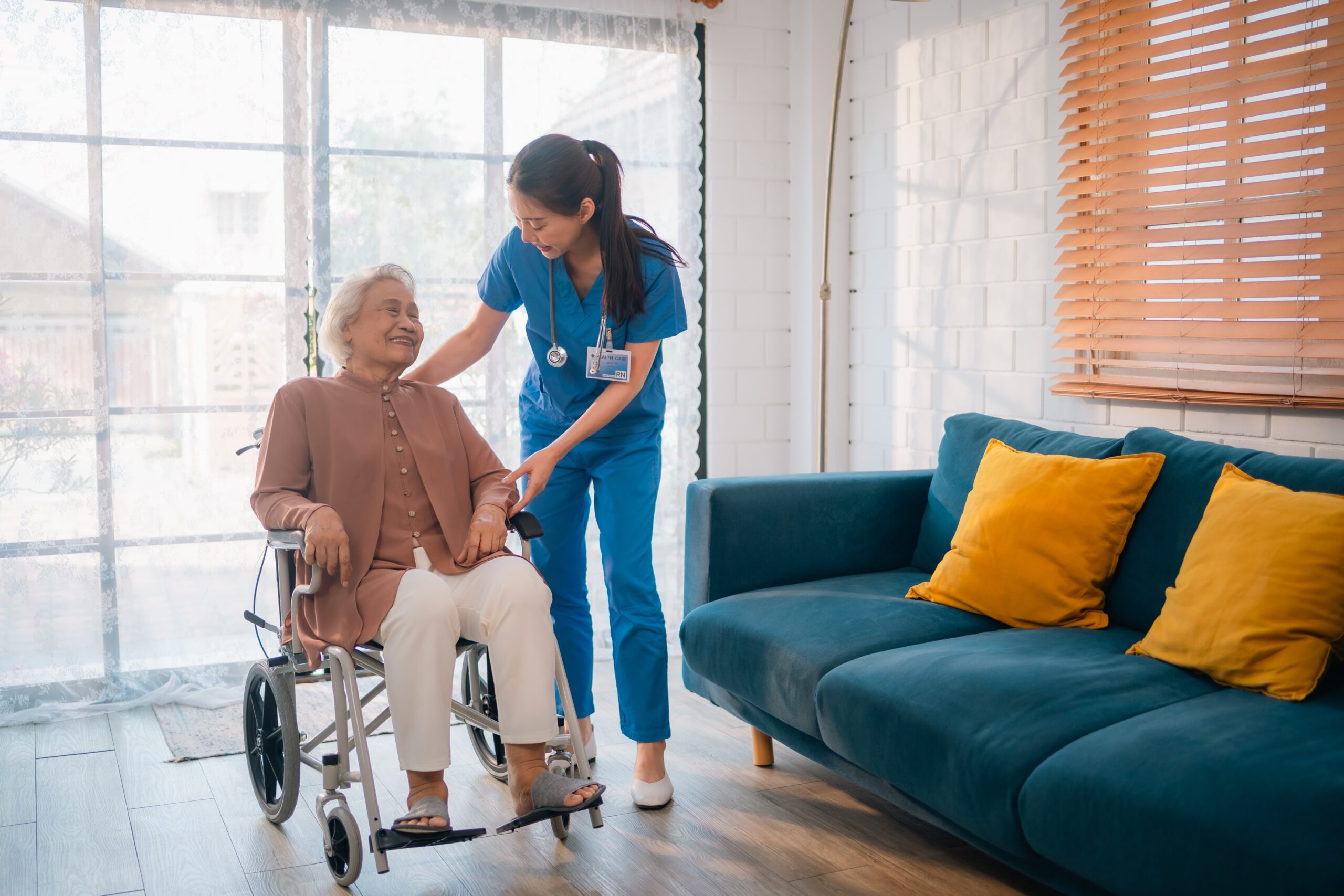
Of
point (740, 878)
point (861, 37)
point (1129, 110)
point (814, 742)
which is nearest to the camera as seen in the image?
point (740, 878)

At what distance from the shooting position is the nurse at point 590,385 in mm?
2488

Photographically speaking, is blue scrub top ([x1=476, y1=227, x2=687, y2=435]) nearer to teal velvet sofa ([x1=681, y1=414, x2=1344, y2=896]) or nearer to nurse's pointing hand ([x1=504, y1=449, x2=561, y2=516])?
nurse's pointing hand ([x1=504, y1=449, x2=561, y2=516])

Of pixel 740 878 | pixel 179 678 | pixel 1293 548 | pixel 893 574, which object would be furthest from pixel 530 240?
pixel 179 678

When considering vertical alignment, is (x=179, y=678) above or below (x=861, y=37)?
below

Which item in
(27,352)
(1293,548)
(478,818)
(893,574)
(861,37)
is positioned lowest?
(478,818)

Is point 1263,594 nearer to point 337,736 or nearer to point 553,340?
point 553,340

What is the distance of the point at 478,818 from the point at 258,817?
49cm

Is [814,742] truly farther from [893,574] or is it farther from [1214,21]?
[1214,21]

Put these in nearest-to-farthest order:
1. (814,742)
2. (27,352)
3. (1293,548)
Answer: (1293,548) < (814,742) < (27,352)

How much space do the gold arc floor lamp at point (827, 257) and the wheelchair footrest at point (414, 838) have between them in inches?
68.2

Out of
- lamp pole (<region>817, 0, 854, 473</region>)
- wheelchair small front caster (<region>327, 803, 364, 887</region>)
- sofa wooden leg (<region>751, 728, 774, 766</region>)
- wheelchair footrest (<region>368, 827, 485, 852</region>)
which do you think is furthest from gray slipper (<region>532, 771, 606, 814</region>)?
lamp pole (<region>817, 0, 854, 473</region>)

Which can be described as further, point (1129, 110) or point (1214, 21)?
point (1129, 110)

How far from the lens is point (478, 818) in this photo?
2498mm

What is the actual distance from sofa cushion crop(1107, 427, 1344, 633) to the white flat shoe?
105 centimetres
